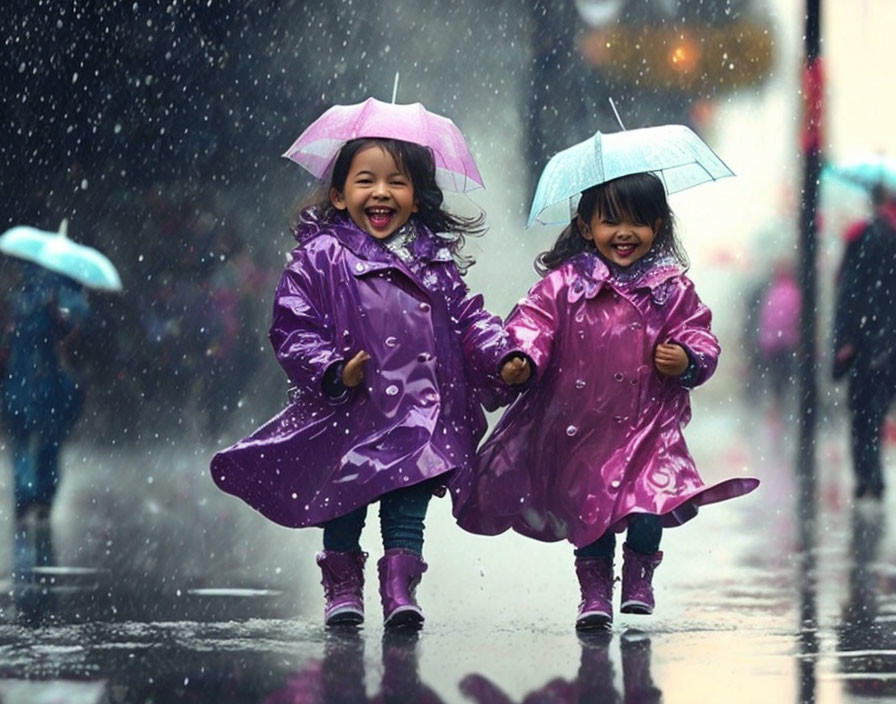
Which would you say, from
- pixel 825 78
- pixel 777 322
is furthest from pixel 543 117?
pixel 825 78

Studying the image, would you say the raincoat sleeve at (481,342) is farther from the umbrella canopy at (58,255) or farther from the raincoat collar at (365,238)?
the umbrella canopy at (58,255)

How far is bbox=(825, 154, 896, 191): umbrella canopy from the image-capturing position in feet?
41.0

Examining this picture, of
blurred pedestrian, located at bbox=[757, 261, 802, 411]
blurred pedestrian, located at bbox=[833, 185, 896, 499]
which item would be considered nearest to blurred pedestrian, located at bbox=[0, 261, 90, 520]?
blurred pedestrian, located at bbox=[833, 185, 896, 499]

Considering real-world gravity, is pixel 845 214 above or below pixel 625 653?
above

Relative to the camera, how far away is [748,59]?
23.2 meters

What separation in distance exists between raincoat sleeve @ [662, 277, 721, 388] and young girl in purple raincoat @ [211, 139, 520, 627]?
54cm

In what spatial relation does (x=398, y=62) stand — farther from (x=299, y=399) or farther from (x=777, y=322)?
(x=299, y=399)

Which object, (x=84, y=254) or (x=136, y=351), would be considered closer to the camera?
(x=84, y=254)

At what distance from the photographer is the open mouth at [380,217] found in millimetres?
6293

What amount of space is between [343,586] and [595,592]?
74 cm

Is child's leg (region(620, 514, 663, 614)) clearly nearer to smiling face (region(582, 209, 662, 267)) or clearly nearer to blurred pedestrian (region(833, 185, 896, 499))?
smiling face (region(582, 209, 662, 267))

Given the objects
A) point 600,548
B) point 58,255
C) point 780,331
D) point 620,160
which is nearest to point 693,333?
point 620,160

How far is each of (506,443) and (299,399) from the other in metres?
0.64

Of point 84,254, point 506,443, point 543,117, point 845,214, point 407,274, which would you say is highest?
point 543,117
